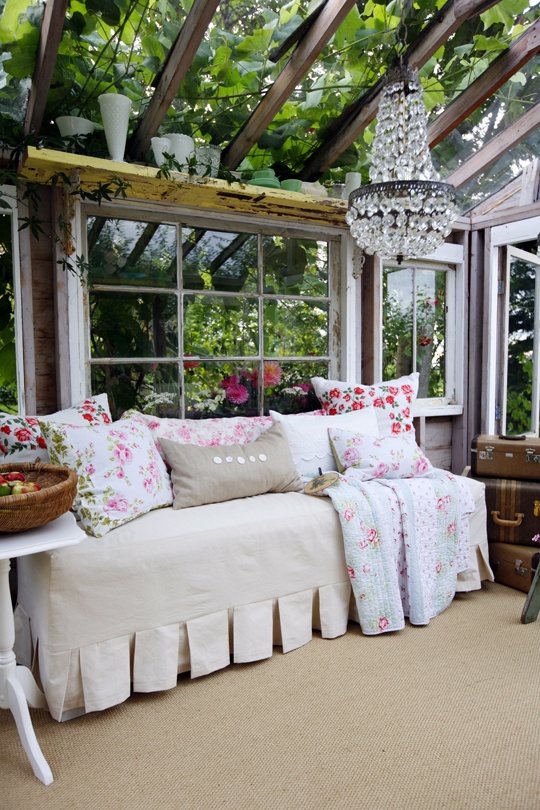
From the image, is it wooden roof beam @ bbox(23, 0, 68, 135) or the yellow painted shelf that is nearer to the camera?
wooden roof beam @ bbox(23, 0, 68, 135)

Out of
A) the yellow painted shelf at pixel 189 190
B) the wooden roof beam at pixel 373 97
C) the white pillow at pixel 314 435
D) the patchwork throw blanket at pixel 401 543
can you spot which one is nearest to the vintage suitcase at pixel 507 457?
the patchwork throw blanket at pixel 401 543

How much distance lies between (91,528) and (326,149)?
7.30 feet

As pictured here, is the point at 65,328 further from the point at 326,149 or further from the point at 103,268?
the point at 326,149

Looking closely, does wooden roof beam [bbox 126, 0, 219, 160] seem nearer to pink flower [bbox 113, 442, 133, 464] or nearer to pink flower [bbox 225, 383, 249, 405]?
pink flower [bbox 225, 383, 249, 405]

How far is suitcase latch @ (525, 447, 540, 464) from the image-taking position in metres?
2.87

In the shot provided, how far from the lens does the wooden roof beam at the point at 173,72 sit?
6.59ft

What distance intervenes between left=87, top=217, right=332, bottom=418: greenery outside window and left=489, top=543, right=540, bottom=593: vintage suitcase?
1.28 metres

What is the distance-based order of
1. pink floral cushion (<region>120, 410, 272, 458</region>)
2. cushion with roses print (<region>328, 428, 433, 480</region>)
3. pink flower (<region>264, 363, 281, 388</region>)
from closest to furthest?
pink floral cushion (<region>120, 410, 272, 458</region>)
cushion with roses print (<region>328, 428, 433, 480</region>)
pink flower (<region>264, 363, 281, 388</region>)

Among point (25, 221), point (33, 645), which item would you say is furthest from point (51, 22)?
point (33, 645)

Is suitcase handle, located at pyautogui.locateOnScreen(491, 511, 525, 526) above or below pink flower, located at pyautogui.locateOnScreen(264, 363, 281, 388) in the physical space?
below

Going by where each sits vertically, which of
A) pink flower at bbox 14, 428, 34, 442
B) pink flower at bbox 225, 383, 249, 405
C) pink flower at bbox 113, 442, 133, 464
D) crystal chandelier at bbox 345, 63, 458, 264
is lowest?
pink flower at bbox 113, 442, 133, 464

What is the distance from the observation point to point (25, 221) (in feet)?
8.06

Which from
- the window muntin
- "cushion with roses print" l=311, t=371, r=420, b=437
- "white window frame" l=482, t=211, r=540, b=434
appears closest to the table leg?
"cushion with roses print" l=311, t=371, r=420, b=437

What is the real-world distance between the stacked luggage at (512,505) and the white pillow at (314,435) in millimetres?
649
